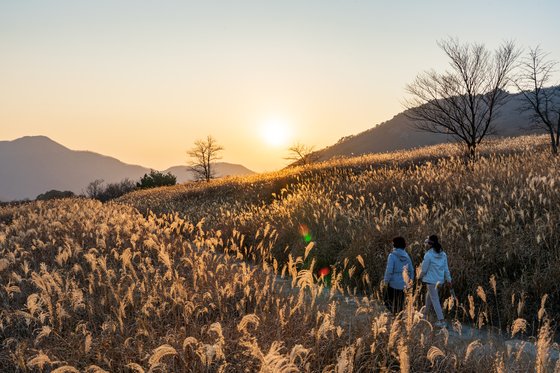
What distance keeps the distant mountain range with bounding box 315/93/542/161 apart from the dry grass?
96.0m

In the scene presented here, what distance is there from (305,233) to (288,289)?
4470 millimetres

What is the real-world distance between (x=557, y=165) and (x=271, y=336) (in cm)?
1192

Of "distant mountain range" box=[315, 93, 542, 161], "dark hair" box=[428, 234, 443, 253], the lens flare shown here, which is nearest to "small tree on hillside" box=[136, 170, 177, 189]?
the lens flare

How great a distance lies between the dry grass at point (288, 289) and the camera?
386cm

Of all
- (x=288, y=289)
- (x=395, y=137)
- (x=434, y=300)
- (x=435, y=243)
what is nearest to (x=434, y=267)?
(x=435, y=243)

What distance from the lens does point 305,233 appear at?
11.9 meters

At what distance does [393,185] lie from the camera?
1462cm

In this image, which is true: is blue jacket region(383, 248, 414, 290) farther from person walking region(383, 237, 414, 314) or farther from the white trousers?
the white trousers

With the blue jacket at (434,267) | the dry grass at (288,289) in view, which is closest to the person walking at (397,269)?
the blue jacket at (434,267)

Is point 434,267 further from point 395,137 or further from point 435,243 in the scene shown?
point 395,137

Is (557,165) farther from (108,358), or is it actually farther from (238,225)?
(108,358)

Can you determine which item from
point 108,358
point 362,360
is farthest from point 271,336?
point 108,358

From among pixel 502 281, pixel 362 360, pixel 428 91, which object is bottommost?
pixel 502 281

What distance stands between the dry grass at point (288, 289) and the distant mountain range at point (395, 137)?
315 feet
